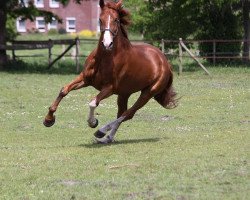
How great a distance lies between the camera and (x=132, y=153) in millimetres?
10961

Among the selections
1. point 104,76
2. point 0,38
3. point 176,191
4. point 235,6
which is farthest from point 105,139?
point 235,6

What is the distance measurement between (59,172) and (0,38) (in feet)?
79.9

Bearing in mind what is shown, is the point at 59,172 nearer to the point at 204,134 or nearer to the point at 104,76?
the point at 104,76

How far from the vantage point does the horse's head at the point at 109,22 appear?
11.2 m

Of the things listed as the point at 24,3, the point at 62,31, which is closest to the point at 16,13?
the point at 24,3

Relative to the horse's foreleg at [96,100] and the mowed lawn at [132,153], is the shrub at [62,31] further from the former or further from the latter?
the horse's foreleg at [96,100]

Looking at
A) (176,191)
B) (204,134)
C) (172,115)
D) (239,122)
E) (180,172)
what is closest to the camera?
(176,191)

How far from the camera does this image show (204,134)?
13266 mm

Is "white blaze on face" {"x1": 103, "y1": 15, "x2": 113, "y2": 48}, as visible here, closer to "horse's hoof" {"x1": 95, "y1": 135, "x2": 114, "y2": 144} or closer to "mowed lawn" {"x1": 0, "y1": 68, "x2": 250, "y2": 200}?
"mowed lawn" {"x1": 0, "y1": 68, "x2": 250, "y2": 200}

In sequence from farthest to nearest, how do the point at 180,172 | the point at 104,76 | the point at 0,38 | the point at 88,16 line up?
1. the point at 88,16
2. the point at 0,38
3. the point at 104,76
4. the point at 180,172

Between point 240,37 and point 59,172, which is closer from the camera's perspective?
point 59,172

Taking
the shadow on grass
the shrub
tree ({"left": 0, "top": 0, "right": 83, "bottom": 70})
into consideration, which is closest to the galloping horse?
the shadow on grass

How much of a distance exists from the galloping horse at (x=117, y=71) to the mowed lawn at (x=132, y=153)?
1.97 feet

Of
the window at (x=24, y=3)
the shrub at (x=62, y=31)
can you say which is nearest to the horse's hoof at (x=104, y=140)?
the window at (x=24, y=3)
